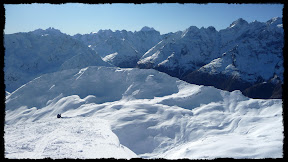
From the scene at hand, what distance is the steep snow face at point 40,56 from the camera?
446 feet

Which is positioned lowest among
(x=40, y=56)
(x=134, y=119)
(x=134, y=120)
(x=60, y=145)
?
(x=60, y=145)

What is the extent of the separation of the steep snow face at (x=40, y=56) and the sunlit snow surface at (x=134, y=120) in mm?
97777

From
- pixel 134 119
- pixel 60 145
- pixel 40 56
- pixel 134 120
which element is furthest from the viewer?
pixel 40 56

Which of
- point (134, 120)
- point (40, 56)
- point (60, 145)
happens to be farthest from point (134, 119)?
point (40, 56)

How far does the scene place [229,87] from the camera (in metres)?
185

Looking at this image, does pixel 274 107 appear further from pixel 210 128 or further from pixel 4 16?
pixel 4 16

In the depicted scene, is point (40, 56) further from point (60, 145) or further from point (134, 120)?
point (60, 145)

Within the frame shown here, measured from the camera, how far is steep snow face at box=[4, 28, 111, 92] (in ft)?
446

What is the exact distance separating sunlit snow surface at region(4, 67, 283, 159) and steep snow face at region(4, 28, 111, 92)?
321 ft

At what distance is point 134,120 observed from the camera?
88.3 feet

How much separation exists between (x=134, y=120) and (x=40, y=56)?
14286 cm

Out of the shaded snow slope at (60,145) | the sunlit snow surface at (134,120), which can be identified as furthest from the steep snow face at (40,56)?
the shaded snow slope at (60,145)
